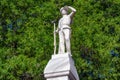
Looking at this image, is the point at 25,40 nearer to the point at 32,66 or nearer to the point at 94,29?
the point at 32,66

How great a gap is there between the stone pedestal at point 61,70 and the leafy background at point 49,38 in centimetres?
558

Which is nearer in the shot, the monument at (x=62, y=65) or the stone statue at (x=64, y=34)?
the monument at (x=62, y=65)

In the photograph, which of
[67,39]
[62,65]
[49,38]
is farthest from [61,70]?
[49,38]

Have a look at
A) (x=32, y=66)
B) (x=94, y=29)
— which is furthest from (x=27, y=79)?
(x=94, y=29)

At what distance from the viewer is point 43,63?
52.9 feet

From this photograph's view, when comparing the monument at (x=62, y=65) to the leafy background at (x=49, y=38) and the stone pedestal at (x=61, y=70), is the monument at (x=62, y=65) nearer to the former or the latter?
the stone pedestal at (x=61, y=70)

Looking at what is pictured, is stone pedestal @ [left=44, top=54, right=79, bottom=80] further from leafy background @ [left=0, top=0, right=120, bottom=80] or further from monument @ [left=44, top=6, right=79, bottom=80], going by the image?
leafy background @ [left=0, top=0, right=120, bottom=80]

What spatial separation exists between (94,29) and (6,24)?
401cm

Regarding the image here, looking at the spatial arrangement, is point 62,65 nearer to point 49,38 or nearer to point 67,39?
point 67,39

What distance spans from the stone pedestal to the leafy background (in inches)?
220

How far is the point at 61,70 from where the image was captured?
10.3 metres

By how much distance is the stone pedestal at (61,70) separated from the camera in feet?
33.6

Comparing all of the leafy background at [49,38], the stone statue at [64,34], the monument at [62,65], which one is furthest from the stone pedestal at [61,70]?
the leafy background at [49,38]

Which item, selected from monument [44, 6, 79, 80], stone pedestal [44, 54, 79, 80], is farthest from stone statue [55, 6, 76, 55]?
stone pedestal [44, 54, 79, 80]
